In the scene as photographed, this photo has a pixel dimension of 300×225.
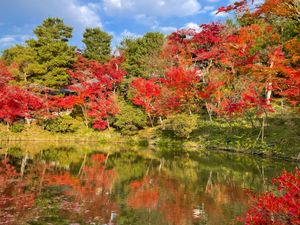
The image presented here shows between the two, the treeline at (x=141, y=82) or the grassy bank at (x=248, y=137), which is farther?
the treeline at (x=141, y=82)

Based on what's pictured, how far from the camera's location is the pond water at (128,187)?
9062 millimetres

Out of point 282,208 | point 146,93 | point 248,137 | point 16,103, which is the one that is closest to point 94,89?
point 146,93

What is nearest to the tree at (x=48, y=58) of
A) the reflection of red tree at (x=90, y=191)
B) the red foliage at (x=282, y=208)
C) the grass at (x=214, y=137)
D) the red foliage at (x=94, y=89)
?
the red foliage at (x=94, y=89)

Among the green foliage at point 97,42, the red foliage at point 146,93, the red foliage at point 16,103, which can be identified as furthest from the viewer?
the green foliage at point 97,42

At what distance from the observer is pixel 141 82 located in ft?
99.1

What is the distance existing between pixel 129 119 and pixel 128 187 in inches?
666

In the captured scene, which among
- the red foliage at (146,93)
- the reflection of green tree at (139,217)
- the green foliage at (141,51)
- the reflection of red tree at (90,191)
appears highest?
the green foliage at (141,51)

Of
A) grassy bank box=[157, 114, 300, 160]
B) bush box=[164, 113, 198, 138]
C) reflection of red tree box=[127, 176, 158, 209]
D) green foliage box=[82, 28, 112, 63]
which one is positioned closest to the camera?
reflection of red tree box=[127, 176, 158, 209]

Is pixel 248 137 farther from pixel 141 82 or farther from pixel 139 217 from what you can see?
pixel 139 217

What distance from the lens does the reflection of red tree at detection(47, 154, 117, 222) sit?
9328 mm

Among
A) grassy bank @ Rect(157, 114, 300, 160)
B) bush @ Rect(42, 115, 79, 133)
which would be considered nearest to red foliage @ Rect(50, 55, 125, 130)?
bush @ Rect(42, 115, 79, 133)

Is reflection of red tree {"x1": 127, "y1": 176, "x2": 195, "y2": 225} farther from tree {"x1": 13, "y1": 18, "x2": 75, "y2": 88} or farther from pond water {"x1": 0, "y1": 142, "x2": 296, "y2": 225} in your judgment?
A: tree {"x1": 13, "y1": 18, "x2": 75, "y2": 88}

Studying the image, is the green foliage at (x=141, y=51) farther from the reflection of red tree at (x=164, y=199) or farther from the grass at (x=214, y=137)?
the reflection of red tree at (x=164, y=199)

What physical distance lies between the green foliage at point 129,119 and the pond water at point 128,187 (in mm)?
8044
